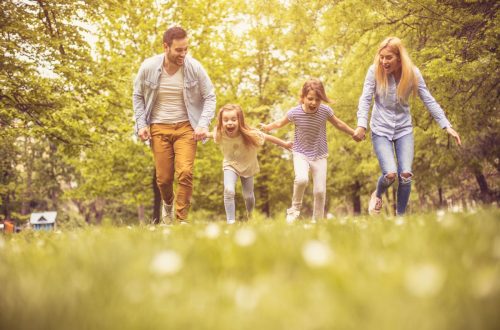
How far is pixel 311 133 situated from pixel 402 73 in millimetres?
1575

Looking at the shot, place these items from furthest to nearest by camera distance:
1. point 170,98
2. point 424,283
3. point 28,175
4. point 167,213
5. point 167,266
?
point 28,175 → point 167,213 → point 170,98 → point 167,266 → point 424,283

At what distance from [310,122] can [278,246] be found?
16.5 feet

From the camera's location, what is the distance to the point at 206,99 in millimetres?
7004

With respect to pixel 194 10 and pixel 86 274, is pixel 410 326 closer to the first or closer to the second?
pixel 86 274

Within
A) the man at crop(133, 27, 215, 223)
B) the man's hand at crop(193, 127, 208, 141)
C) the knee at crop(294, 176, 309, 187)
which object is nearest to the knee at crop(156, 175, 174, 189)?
the man at crop(133, 27, 215, 223)

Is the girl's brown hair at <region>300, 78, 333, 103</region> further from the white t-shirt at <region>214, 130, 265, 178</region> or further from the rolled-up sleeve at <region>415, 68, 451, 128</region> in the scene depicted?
the rolled-up sleeve at <region>415, 68, 451, 128</region>

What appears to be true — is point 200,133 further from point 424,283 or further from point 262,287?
point 424,283

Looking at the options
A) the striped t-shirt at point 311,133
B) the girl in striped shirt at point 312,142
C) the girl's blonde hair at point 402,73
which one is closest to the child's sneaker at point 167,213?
the girl in striped shirt at point 312,142

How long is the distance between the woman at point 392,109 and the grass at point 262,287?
406cm

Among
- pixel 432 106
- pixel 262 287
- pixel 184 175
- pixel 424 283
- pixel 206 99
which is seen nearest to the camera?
pixel 424 283

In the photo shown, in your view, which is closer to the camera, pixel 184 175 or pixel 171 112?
pixel 184 175

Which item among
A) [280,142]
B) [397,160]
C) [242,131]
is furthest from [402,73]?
[242,131]

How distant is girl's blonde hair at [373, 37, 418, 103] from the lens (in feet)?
20.1

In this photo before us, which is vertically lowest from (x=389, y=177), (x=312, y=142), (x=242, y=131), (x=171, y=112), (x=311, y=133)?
(x=389, y=177)
